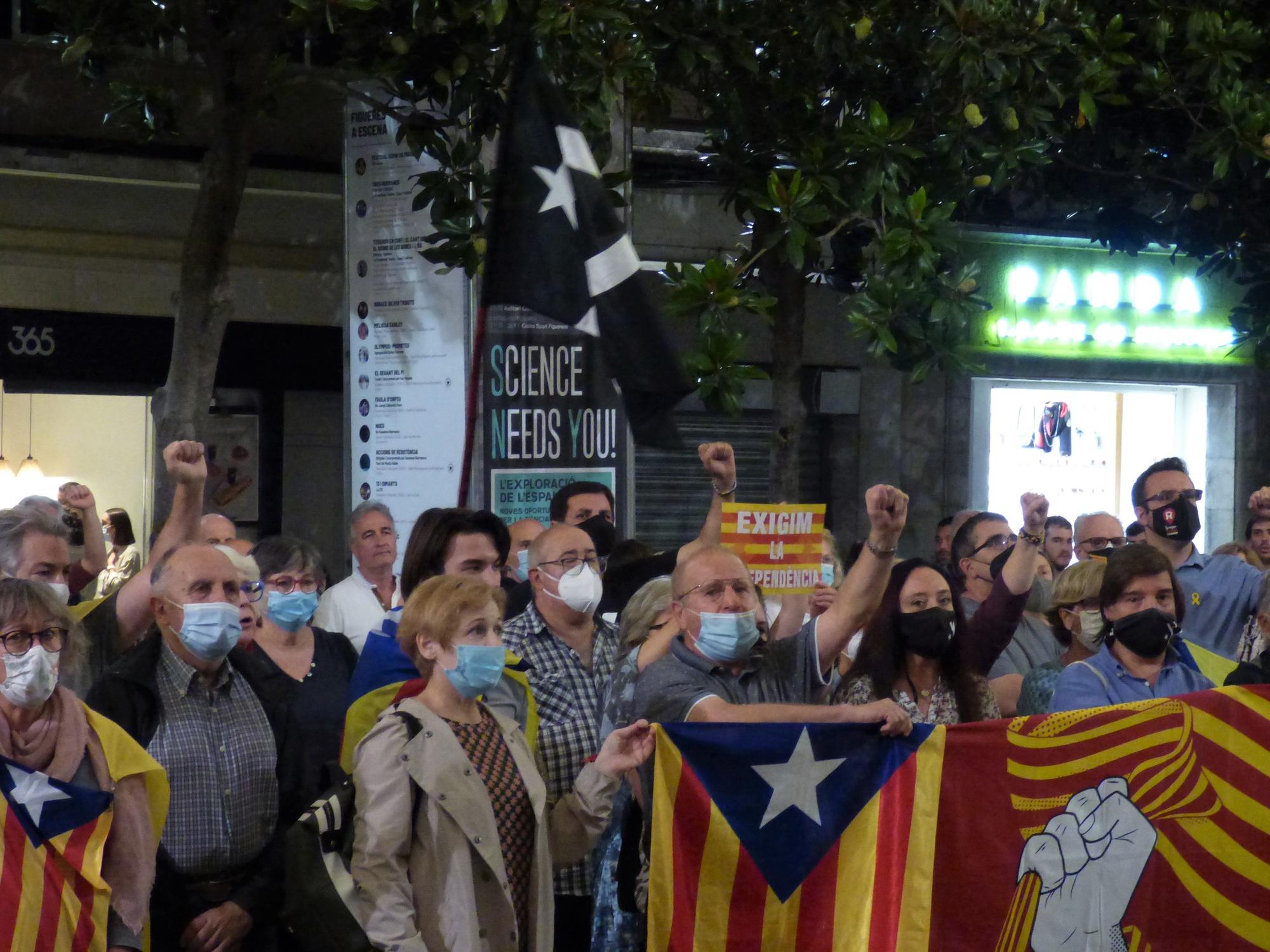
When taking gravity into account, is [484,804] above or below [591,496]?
below

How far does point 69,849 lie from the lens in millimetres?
4523

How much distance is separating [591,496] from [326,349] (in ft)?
18.0

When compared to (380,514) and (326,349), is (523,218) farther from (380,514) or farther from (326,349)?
(326,349)

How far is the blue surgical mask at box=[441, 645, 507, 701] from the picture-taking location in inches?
188

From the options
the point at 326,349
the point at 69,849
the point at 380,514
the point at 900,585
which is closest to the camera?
the point at 69,849

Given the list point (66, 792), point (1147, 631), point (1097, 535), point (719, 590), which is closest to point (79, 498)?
point (66, 792)

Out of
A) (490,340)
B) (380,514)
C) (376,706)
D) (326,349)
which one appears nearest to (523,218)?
(376,706)

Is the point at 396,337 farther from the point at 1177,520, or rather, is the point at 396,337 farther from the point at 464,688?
the point at 464,688

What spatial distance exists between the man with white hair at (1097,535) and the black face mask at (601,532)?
2.88 metres

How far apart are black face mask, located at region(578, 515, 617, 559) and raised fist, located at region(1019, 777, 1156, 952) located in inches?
110

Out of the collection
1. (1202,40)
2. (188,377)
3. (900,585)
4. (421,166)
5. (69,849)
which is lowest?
(69,849)

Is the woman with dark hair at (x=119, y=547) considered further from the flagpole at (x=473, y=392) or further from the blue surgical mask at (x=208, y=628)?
the flagpole at (x=473, y=392)

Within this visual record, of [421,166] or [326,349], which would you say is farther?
[326,349]

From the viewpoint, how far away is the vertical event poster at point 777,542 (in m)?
6.21
